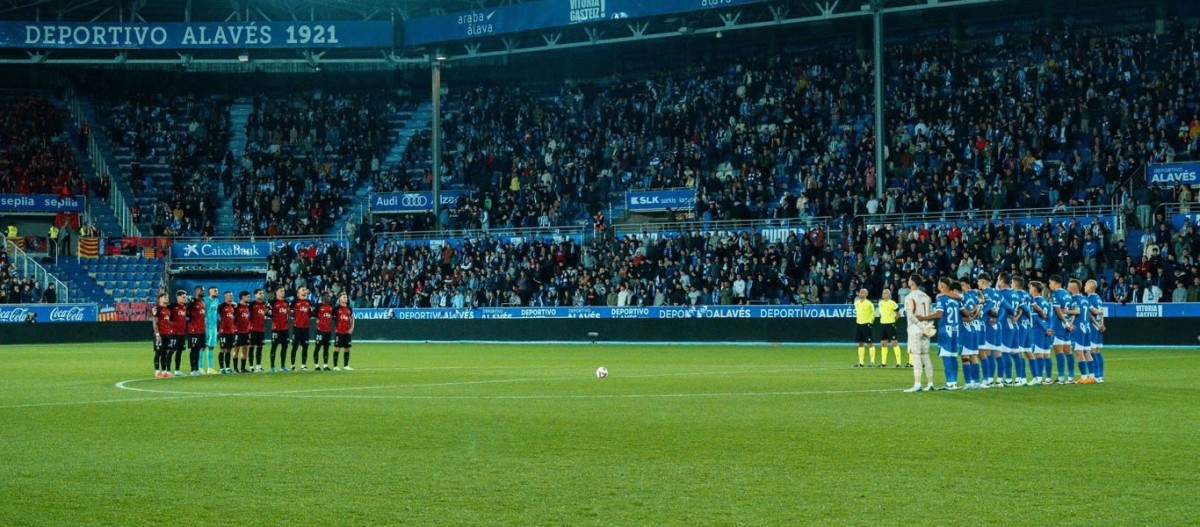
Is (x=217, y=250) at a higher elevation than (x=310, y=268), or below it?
higher

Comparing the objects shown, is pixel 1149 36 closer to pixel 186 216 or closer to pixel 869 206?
pixel 869 206

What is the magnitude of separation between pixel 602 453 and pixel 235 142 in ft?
190

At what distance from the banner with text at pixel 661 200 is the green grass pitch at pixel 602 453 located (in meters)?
27.9

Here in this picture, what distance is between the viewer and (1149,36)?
5025 cm

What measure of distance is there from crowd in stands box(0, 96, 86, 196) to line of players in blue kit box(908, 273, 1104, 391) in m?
48.7

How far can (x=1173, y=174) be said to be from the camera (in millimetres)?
43781

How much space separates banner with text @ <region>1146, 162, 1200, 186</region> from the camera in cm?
4334

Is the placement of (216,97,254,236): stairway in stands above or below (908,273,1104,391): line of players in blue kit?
above

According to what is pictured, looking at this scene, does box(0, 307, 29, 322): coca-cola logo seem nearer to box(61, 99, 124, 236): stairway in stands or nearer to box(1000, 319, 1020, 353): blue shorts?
box(61, 99, 124, 236): stairway in stands

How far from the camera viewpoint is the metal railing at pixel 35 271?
59.5 m

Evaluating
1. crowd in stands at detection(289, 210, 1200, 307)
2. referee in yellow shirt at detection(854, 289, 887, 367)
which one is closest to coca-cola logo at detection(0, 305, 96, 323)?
crowd in stands at detection(289, 210, 1200, 307)

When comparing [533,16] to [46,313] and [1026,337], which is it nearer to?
[46,313]

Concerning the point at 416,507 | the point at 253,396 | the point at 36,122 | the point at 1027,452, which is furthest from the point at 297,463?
the point at 36,122

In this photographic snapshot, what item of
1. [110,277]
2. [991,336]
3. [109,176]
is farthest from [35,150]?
[991,336]
